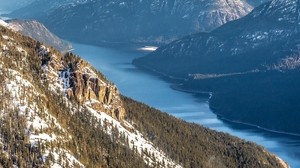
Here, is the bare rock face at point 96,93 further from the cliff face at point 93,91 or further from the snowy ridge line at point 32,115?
the snowy ridge line at point 32,115

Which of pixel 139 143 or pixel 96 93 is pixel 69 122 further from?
pixel 139 143

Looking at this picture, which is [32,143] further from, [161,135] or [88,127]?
[161,135]

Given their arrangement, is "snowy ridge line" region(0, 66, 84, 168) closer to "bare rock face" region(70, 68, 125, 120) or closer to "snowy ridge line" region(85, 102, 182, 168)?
"bare rock face" region(70, 68, 125, 120)

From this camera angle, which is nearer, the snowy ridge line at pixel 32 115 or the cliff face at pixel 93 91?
the snowy ridge line at pixel 32 115

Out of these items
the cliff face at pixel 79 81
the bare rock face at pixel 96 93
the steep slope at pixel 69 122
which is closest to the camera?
the steep slope at pixel 69 122

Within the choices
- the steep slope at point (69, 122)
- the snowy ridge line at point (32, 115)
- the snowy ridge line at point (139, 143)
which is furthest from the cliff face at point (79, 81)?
the snowy ridge line at point (32, 115)

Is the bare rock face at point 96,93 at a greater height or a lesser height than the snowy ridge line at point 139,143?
greater

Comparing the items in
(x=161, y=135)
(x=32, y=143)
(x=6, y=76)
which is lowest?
(x=161, y=135)

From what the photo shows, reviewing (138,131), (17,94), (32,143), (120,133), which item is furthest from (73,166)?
(138,131)
